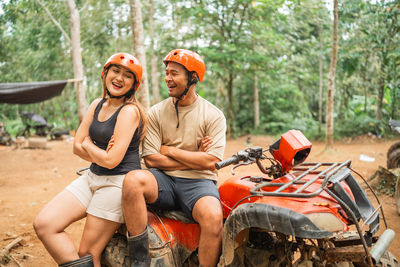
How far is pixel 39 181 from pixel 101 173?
5.99 meters

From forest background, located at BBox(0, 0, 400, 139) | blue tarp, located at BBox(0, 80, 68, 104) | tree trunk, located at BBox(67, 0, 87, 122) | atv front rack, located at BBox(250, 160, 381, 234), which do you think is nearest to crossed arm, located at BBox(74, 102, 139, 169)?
atv front rack, located at BBox(250, 160, 381, 234)

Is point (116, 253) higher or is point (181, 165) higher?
point (181, 165)

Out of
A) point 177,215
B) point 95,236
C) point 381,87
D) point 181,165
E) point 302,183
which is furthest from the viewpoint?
point 381,87

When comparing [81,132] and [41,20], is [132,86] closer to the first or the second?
[81,132]

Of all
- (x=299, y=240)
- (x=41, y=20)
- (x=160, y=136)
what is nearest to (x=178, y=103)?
(x=160, y=136)

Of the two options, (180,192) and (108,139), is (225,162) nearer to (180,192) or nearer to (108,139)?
(180,192)

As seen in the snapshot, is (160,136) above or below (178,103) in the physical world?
below

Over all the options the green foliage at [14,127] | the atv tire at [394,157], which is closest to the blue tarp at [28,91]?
the atv tire at [394,157]

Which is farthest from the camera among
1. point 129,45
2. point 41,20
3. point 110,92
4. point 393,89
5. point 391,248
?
point 129,45

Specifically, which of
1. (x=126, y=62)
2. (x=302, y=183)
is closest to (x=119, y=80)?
(x=126, y=62)

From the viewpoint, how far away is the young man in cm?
221

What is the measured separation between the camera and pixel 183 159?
2.51 m

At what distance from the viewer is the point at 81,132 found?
2.68 meters

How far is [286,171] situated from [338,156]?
7.24 m
